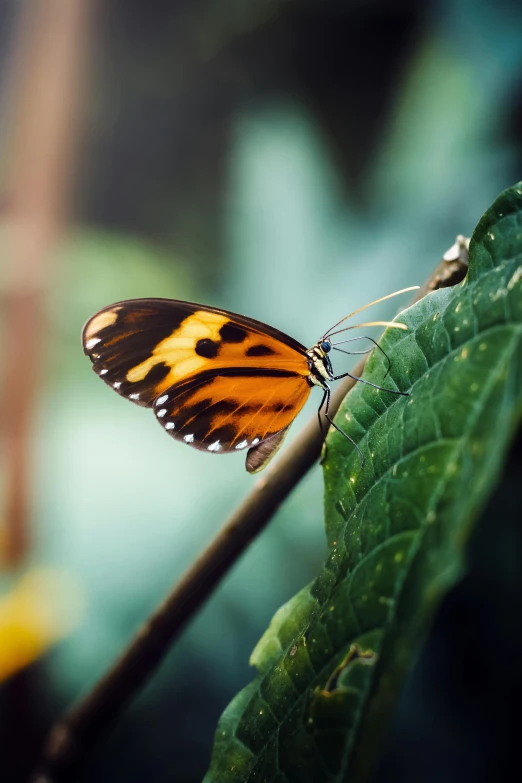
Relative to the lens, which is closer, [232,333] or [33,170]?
[232,333]

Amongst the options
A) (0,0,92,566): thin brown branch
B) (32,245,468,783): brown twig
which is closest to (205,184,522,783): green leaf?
(32,245,468,783): brown twig

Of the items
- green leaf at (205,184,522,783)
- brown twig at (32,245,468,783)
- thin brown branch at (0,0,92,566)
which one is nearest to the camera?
green leaf at (205,184,522,783)

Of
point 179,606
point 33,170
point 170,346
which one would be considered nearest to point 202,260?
point 33,170

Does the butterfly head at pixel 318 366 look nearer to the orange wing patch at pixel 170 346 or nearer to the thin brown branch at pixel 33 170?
the orange wing patch at pixel 170 346

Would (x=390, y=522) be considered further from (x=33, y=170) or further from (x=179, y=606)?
(x=33, y=170)

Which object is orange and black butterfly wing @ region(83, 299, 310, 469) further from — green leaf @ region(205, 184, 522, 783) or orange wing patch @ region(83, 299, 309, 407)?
green leaf @ region(205, 184, 522, 783)

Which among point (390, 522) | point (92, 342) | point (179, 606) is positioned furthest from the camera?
point (92, 342)
